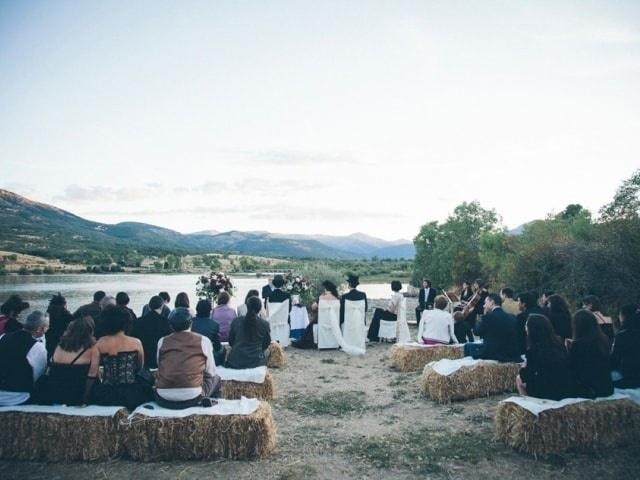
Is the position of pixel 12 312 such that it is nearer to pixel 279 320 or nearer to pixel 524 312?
pixel 279 320

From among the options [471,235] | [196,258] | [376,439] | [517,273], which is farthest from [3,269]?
[376,439]

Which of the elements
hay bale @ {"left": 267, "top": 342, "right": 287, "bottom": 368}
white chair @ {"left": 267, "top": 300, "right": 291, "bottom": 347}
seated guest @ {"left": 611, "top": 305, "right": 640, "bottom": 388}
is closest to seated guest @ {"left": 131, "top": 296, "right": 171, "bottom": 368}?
hay bale @ {"left": 267, "top": 342, "right": 287, "bottom": 368}

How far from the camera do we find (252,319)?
7.65 m

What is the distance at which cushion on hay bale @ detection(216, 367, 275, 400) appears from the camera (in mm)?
7328

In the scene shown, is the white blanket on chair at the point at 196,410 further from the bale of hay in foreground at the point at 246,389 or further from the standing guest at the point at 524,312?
the standing guest at the point at 524,312

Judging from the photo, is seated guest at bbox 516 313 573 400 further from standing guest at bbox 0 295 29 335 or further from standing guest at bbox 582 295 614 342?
standing guest at bbox 0 295 29 335

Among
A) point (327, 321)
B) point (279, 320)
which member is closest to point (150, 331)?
point (279, 320)

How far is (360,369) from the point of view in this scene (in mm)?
10156

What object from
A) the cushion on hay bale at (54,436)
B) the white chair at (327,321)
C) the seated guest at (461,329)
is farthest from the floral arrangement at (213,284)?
the cushion on hay bale at (54,436)

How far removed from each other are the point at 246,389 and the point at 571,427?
4.75 metres

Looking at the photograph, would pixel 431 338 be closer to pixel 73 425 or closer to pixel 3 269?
pixel 73 425

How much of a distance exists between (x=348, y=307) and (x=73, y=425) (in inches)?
313

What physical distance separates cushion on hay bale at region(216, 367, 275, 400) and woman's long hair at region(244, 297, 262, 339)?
0.61 metres

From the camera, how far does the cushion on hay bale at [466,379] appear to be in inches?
291
